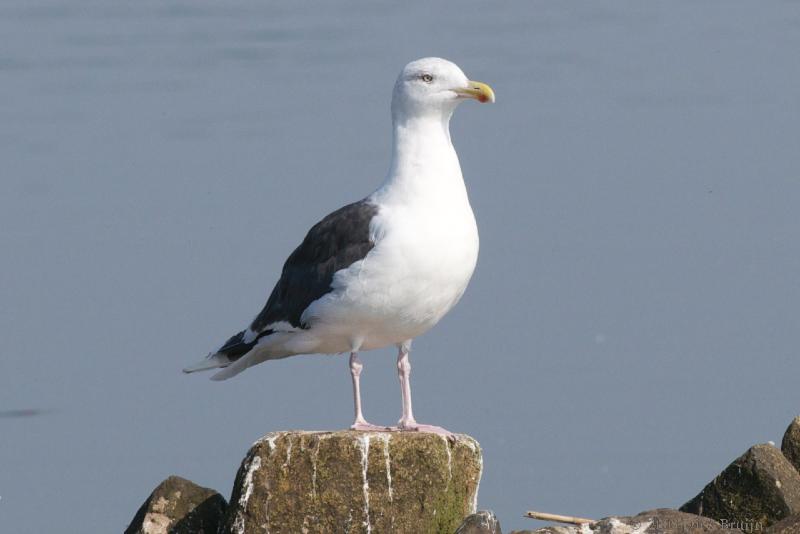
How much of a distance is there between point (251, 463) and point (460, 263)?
5.73 feet

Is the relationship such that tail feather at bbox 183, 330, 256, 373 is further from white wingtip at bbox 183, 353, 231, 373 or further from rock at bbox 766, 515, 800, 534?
rock at bbox 766, 515, 800, 534

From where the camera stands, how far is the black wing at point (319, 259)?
1067cm

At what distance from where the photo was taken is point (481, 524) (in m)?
9.93

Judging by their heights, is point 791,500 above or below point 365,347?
below

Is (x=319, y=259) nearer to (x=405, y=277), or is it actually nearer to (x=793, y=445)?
(x=405, y=277)

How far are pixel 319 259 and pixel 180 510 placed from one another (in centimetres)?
183

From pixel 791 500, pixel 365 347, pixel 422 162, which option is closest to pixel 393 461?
pixel 365 347

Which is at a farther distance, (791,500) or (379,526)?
(791,500)

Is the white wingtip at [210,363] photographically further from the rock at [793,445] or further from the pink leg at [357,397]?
the rock at [793,445]

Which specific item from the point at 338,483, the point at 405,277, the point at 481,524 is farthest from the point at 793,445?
the point at 338,483

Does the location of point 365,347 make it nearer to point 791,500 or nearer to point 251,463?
point 251,463

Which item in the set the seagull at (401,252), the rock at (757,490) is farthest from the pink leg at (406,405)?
the rock at (757,490)

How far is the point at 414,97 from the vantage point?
428 inches

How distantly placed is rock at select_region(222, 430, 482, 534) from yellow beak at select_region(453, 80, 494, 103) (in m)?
2.17
